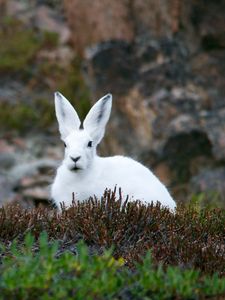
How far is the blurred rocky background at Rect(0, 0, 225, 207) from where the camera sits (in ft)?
41.2

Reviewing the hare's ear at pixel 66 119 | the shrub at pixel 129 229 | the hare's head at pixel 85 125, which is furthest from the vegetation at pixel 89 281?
the hare's ear at pixel 66 119

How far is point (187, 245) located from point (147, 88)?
23.0ft

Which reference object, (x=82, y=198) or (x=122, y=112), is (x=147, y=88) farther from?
(x=82, y=198)

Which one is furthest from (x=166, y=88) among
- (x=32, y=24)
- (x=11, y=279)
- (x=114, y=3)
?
(x=11, y=279)

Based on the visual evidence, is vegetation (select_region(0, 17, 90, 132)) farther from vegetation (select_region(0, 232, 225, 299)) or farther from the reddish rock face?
vegetation (select_region(0, 232, 225, 299))

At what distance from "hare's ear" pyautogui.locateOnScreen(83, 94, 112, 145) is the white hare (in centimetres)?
1

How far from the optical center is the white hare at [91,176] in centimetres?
729

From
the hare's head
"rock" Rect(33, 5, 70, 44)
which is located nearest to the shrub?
the hare's head

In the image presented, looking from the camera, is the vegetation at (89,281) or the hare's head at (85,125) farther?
the hare's head at (85,125)

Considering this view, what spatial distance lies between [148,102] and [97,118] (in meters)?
5.16

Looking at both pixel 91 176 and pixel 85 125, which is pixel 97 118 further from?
pixel 91 176

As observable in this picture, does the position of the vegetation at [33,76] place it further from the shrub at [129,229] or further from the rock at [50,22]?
the shrub at [129,229]

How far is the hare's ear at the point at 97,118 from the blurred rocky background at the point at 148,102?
3.95m

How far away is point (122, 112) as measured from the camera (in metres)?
13.2
